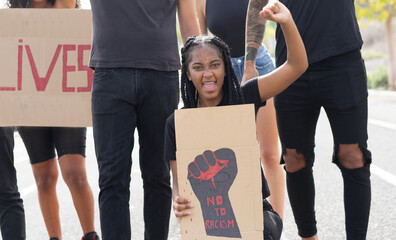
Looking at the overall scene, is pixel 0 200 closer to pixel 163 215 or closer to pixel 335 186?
pixel 163 215

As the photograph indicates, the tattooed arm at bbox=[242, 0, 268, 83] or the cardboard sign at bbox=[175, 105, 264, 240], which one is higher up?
the tattooed arm at bbox=[242, 0, 268, 83]

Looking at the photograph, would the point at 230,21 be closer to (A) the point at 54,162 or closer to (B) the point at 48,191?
(A) the point at 54,162

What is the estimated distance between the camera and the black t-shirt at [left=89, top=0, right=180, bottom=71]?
315 centimetres

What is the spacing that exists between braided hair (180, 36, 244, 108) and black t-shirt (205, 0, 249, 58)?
0.88 metres

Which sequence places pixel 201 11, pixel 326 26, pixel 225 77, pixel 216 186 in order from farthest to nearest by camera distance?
pixel 201 11, pixel 326 26, pixel 225 77, pixel 216 186

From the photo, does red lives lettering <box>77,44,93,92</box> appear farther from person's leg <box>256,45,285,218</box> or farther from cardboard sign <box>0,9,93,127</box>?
person's leg <box>256,45,285,218</box>

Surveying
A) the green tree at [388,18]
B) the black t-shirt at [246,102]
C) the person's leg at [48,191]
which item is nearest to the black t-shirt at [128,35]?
the black t-shirt at [246,102]

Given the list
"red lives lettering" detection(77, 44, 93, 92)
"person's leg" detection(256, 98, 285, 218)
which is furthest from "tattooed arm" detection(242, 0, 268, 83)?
"red lives lettering" detection(77, 44, 93, 92)

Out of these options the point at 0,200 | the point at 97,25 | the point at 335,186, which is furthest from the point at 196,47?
the point at 335,186

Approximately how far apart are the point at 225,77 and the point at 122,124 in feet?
1.84

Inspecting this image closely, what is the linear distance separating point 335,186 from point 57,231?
2.85 metres

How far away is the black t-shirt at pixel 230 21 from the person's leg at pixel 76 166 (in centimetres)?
104

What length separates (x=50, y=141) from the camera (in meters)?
3.73

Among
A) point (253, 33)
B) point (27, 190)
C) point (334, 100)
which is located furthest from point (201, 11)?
point (27, 190)
